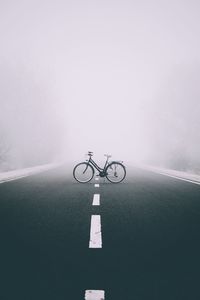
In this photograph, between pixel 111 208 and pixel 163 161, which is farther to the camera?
pixel 163 161

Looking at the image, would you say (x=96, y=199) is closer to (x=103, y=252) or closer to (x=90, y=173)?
(x=103, y=252)

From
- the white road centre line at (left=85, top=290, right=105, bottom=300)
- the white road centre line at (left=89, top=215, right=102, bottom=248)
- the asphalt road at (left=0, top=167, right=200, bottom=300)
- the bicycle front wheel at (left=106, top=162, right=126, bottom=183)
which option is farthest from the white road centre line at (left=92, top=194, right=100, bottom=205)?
the white road centre line at (left=85, top=290, right=105, bottom=300)

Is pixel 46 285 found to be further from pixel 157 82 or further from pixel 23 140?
pixel 157 82

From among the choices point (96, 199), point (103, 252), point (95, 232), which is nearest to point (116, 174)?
point (96, 199)

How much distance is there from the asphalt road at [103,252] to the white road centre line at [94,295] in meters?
0.05

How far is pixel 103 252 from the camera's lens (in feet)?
12.5

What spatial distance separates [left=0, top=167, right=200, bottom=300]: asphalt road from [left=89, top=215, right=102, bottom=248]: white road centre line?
8 centimetres

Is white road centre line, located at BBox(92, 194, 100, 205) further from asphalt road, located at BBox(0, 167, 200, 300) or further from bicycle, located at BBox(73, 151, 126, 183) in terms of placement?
bicycle, located at BBox(73, 151, 126, 183)

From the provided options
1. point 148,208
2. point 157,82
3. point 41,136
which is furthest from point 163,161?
point 148,208

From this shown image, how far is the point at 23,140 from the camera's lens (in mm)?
39500

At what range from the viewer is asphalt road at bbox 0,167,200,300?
9.20ft

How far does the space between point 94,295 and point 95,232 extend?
2.08 meters

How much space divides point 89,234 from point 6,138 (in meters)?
33.5

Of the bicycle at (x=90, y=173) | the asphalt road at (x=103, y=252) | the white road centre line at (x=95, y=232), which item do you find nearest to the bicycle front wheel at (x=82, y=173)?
the bicycle at (x=90, y=173)
